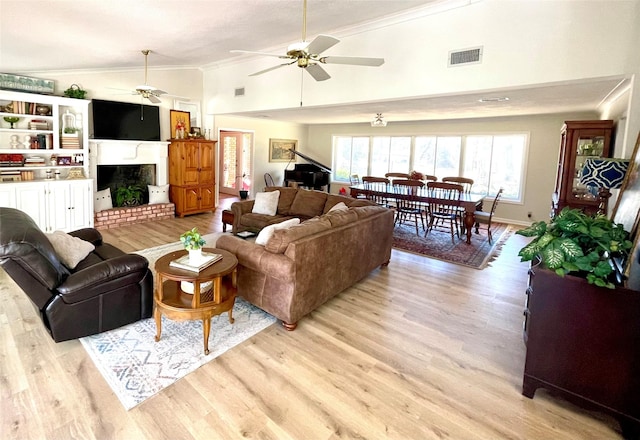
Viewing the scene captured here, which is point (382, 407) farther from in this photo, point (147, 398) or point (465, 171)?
point (465, 171)

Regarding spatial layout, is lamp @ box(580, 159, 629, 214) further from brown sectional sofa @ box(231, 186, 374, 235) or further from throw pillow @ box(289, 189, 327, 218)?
throw pillow @ box(289, 189, 327, 218)

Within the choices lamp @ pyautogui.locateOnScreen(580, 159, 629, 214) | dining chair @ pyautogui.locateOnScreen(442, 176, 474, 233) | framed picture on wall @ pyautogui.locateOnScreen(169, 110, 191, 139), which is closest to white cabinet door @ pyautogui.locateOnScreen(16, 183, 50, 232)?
framed picture on wall @ pyautogui.locateOnScreen(169, 110, 191, 139)

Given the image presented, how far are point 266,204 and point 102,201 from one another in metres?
3.38

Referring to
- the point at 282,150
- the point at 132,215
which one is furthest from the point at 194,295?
the point at 282,150

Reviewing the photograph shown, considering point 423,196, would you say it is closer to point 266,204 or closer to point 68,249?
point 266,204

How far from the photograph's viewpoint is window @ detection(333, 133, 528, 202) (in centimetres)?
796

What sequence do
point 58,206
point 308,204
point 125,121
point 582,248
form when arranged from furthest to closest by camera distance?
point 125,121, point 308,204, point 58,206, point 582,248

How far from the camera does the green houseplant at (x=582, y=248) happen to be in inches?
76.3

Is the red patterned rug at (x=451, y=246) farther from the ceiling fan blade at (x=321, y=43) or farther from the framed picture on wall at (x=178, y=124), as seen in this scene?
the framed picture on wall at (x=178, y=124)

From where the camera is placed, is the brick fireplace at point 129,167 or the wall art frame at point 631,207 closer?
the wall art frame at point 631,207

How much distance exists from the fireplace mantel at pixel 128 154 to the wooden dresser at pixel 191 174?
0.63 feet

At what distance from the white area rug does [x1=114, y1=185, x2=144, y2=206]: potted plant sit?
186 inches

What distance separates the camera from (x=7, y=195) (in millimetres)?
5109

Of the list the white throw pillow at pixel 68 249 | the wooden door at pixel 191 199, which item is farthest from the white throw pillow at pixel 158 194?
the white throw pillow at pixel 68 249
